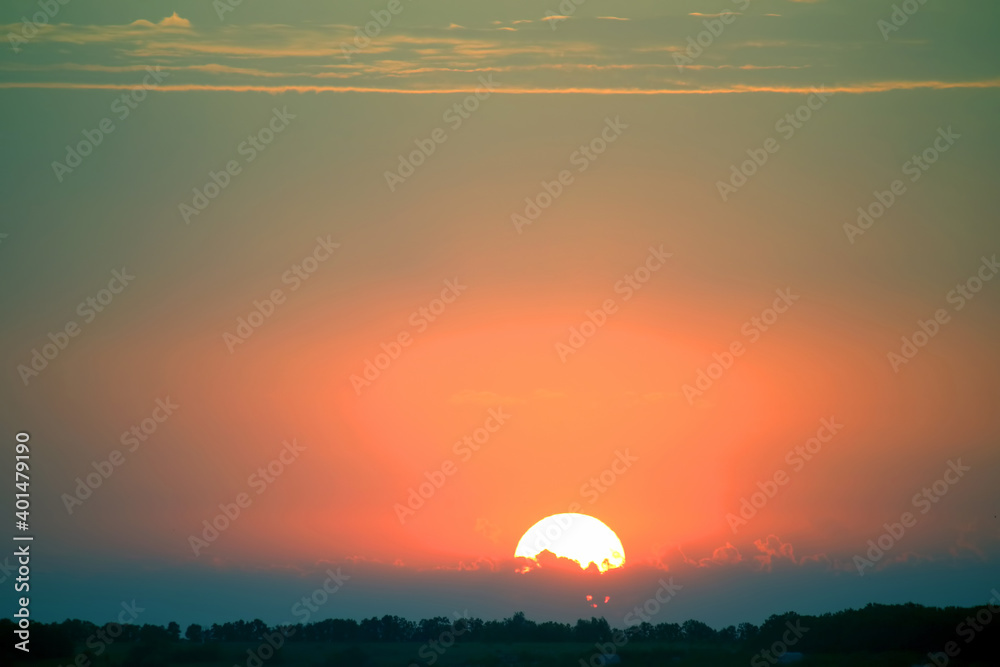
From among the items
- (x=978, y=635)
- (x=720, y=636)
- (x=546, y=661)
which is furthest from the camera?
(x=720, y=636)

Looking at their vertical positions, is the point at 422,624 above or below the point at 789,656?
above

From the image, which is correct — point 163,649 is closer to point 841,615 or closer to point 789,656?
point 789,656

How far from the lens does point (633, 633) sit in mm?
78125

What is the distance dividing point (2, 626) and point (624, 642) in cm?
4101

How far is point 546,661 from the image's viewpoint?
66.1 metres

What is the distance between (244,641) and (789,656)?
123 ft

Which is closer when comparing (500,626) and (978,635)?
(978,635)

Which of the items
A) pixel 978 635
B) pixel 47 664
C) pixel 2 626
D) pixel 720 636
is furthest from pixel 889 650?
pixel 2 626

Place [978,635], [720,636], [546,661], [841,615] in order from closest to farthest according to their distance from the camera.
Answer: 1. [978,635]
2. [546,661]
3. [841,615]
4. [720,636]

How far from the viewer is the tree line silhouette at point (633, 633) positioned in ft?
211

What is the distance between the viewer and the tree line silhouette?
64188mm

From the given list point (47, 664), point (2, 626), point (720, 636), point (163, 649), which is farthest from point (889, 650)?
point (2, 626)

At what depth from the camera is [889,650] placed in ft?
210

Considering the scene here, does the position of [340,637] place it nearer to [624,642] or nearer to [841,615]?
[624,642]
